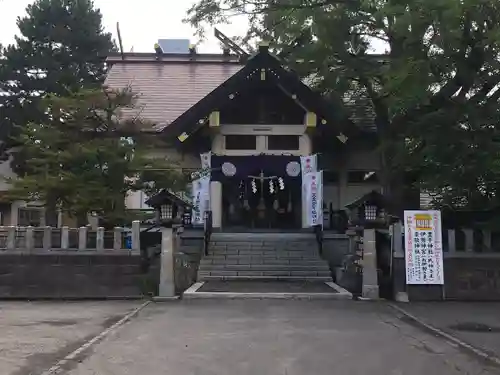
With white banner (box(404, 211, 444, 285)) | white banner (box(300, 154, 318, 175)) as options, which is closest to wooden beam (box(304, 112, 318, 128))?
white banner (box(300, 154, 318, 175))

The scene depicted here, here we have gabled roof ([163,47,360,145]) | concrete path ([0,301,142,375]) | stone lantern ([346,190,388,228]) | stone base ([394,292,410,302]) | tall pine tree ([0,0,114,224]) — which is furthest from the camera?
tall pine tree ([0,0,114,224])

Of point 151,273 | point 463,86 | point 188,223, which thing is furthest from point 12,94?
point 463,86

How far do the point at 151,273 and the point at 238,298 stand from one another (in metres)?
2.83

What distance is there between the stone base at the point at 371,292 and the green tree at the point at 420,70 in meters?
2.92

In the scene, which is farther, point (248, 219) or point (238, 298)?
point (248, 219)

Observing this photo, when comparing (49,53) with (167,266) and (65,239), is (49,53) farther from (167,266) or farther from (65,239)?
(167,266)

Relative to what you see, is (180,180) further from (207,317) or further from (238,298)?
(207,317)

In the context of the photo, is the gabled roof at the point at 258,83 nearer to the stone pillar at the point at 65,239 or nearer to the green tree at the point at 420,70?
the green tree at the point at 420,70

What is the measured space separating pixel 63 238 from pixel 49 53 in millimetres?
19334

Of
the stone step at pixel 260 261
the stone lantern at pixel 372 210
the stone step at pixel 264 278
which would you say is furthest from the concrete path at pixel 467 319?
the stone step at pixel 260 261

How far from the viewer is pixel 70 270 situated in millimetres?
16016

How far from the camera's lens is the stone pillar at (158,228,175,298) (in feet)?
51.0

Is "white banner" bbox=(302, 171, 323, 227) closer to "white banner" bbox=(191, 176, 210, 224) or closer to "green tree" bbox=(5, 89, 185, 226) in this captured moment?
"white banner" bbox=(191, 176, 210, 224)

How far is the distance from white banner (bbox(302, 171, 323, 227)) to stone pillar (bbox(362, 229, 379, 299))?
4521 millimetres
